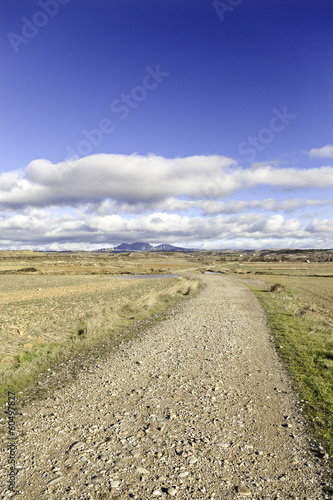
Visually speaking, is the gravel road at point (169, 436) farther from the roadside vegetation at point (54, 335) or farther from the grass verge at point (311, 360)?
the roadside vegetation at point (54, 335)

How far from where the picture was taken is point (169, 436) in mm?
6910

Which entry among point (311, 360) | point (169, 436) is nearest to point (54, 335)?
point (169, 436)

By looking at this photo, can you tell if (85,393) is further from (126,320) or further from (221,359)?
(126,320)

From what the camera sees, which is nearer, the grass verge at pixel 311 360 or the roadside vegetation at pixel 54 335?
the grass verge at pixel 311 360

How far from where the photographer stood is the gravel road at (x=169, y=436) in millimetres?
5367

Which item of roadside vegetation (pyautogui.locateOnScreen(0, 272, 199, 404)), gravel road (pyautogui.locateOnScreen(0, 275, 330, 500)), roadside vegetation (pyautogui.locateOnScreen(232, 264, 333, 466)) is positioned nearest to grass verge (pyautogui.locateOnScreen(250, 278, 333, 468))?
roadside vegetation (pyautogui.locateOnScreen(232, 264, 333, 466))

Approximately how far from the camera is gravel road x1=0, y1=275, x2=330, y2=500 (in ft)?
17.6

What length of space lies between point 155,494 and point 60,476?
1989 millimetres

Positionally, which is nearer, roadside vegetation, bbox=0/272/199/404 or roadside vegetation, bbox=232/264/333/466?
roadside vegetation, bbox=232/264/333/466

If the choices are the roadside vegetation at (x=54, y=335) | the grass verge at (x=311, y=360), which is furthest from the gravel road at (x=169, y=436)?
the roadside vegetation at (x=54, y=335)

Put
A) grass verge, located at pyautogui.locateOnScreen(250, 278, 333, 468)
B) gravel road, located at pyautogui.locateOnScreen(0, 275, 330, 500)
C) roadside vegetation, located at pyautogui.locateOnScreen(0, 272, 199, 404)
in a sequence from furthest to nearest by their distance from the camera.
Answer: roadside vegetation, located at pyautogui.locateOnScreen(0, 272, 199, 404)
grass verge, located at pyautogui.locateOnScreen(250, 278, 333, 468)
gravel road, located at pyautogui.locateOnScreen(0, 275, 330, 500)

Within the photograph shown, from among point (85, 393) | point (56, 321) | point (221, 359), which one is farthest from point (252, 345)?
point (56, 321)

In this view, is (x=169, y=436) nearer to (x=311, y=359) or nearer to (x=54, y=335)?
(x=311, y=359)

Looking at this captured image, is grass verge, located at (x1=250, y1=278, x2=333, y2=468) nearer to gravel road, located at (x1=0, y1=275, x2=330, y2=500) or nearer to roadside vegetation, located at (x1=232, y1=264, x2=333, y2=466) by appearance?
roadside vegetation, located at (x1=232, y1=264, x2=333, y2=466)
